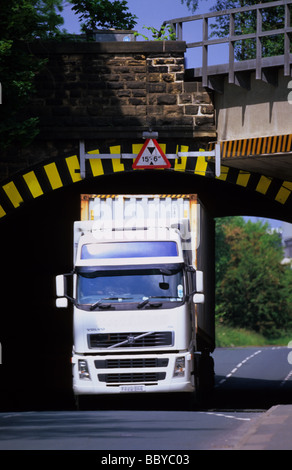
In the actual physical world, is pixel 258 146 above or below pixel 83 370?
above

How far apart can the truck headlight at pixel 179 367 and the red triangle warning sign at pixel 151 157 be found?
7.02 m

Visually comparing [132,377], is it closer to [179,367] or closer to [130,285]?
[179,367]

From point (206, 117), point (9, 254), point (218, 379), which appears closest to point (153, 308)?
point (206, 117)

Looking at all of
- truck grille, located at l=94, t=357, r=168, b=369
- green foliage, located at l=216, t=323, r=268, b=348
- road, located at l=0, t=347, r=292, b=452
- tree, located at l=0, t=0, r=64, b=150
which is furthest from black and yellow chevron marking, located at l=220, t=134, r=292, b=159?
green foliage, located at l=216, t=323, r=268, b=348

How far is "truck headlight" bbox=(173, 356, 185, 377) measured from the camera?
1880 centimetres

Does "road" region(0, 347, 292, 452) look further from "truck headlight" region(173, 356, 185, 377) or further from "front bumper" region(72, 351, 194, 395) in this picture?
"truck headlight" region(173, 356, 185, 377)

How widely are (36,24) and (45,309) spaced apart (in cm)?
1398

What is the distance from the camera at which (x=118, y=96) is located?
24.8 metres

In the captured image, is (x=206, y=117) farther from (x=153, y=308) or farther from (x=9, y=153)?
(x=153, y=308)

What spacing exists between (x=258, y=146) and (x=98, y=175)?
4.02 meters

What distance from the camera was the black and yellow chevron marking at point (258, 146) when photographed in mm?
22688

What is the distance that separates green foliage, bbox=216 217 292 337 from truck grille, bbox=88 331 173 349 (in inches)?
3211

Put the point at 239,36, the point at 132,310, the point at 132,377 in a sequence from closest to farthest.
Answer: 1. the point at 132,310
2. the point at 132,377
3. the point at 239,36

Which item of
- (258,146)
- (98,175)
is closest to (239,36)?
(258,146)
